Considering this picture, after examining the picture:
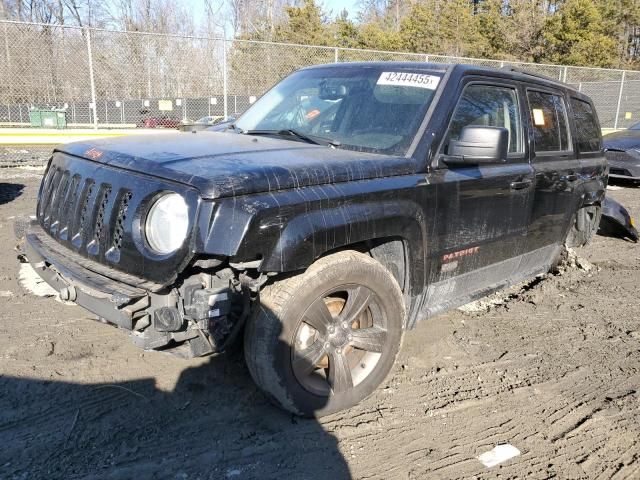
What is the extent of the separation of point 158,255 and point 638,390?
316 cm

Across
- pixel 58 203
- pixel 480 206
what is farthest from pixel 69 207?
pixel 480 206

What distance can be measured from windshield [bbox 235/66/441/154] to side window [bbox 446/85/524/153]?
25cm

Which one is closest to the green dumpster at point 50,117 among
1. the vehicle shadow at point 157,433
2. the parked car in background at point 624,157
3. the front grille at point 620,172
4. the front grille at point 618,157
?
the vehicle shadow at point 157,433

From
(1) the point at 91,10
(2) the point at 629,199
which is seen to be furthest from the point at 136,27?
(2) the point at 629,199

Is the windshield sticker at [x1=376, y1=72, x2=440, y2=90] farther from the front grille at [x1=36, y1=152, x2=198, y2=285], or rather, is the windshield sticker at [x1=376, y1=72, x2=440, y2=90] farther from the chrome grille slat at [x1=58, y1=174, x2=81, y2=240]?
the chrome grille slat at [x1=58, y1=174, x2=81, y2=240]

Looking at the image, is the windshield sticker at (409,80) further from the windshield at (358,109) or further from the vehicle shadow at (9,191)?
the vehicle shadow at (9,191)

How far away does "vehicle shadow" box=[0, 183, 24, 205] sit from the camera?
8328mm

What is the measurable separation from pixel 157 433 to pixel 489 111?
3.07 m

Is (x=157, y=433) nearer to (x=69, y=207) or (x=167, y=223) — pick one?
(x=167, y=223)

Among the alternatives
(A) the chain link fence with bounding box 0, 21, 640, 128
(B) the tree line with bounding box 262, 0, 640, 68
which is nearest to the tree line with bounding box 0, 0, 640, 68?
(B) the tree line with bounding box 262, 0, 640, 68

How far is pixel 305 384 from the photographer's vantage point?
296 centimetres

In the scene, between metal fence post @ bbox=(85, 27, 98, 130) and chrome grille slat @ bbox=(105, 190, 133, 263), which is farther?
metal fence post @ bbox=(85, 27, 98, 130)

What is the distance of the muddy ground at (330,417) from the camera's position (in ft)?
8.92

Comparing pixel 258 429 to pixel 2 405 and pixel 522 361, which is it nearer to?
pixel 2 405
